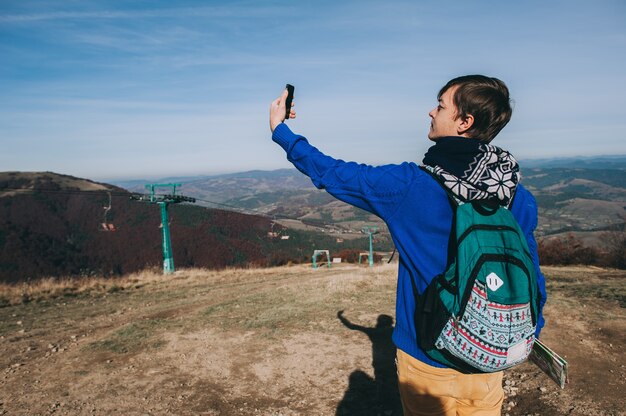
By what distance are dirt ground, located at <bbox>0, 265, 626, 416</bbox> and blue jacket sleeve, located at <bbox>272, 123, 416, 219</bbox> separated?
12.2 feet

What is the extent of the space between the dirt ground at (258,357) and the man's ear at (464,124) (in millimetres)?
3857

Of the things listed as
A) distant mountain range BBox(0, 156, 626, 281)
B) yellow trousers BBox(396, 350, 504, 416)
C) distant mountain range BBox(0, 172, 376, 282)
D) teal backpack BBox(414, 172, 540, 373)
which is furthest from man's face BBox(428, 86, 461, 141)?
distant mountain range BBox(0, 156, 626, 281)

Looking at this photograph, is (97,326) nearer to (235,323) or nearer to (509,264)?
(235,323)

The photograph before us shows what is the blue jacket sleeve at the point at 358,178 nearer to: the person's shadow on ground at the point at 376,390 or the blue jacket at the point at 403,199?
the blue jacket at the point at 403,199

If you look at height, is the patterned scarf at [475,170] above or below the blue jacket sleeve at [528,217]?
above

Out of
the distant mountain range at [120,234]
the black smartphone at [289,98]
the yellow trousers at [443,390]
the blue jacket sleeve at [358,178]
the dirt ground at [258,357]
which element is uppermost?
the black smartphone at [289,98]

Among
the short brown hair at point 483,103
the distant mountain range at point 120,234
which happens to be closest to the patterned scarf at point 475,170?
the short brown hair at point 483,103

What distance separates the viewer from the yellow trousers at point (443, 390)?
6.09 ft

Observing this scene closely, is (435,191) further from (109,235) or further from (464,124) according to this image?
(109,235)

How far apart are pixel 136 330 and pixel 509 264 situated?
7519 millimetres

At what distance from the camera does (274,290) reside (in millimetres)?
10508

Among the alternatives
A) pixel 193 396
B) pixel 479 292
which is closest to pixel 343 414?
pixel 193 396

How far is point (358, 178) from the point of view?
170 cm

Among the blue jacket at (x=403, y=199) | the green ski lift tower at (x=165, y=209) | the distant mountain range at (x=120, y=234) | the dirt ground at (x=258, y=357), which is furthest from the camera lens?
the distant mountain range at (x=120, y=234)
